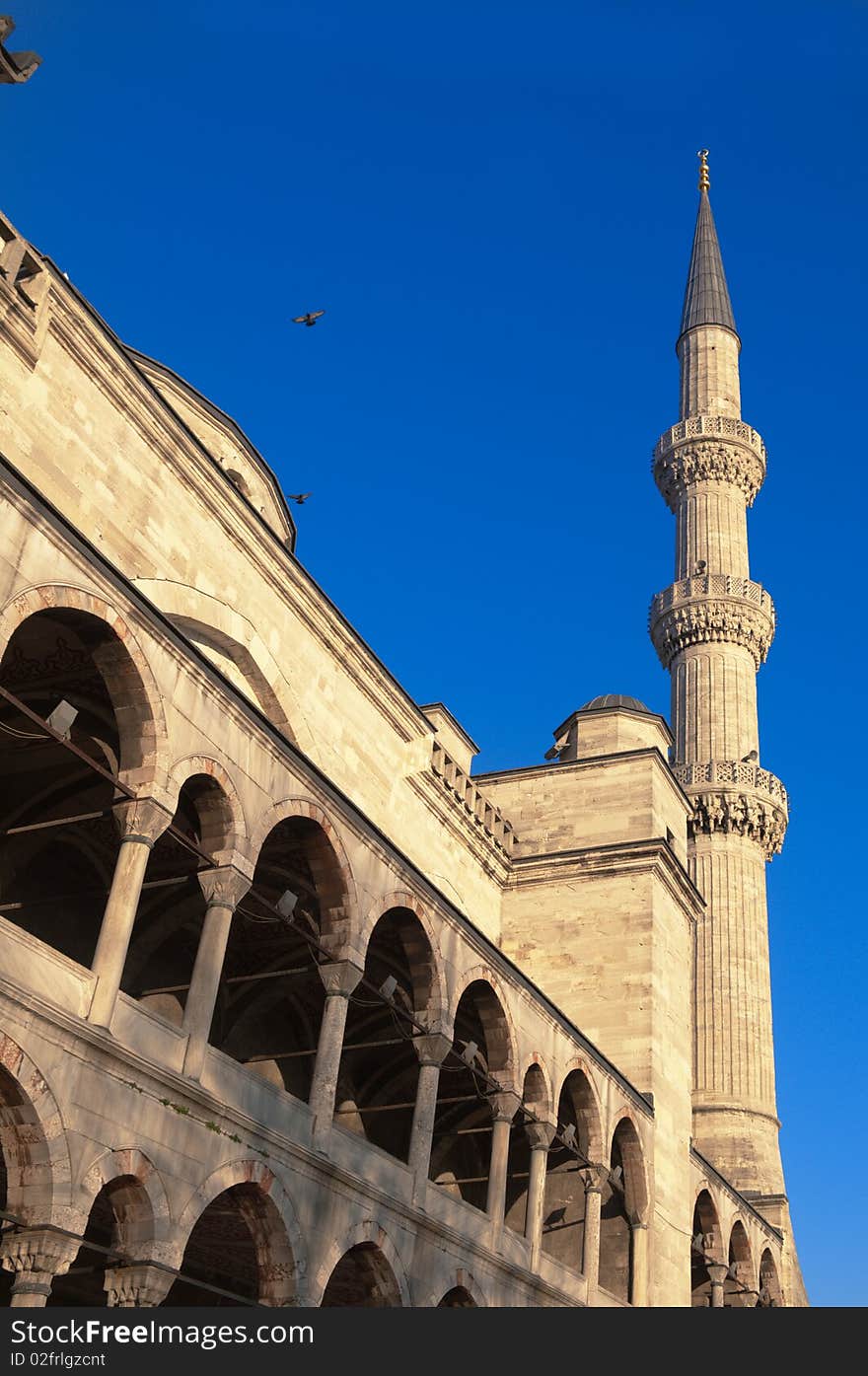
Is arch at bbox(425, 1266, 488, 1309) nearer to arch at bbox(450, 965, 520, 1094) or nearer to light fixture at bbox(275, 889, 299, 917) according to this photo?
arch at bbox(450, 965, 520, 1094)

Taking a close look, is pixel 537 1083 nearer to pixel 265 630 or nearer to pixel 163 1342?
pixel 265 630

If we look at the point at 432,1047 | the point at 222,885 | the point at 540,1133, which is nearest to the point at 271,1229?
the point at 222,885

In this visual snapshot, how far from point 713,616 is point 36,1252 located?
33577 millimetres

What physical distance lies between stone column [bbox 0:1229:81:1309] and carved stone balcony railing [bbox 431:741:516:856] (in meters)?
14.9

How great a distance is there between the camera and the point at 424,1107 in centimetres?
1800

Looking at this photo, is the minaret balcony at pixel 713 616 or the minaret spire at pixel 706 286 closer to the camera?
the minaret balcony at pixel 713 616

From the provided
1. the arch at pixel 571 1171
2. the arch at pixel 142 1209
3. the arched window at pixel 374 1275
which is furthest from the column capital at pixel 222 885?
the arch at pixel 571 1171

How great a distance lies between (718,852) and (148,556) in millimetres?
25814

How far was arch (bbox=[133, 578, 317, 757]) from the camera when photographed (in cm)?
1900

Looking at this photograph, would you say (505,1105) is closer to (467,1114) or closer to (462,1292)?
(462,1292)

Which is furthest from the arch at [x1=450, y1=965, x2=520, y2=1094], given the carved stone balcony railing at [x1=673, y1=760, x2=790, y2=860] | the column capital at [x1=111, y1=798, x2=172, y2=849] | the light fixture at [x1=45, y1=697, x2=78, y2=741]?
the carved stone balcony railing at [x1=673, y1=760, x2=790, y2=860]

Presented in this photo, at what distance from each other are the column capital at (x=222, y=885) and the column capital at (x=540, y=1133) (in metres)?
8.30

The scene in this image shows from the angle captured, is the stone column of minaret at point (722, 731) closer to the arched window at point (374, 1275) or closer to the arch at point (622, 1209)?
the arch at point (622, 1209)

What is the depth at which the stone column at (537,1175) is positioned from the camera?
20.5 m
